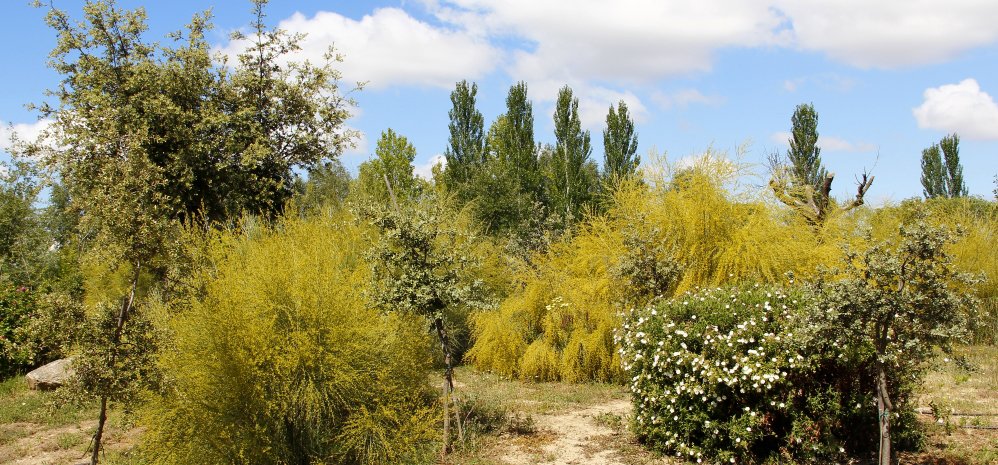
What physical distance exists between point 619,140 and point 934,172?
21.4 m

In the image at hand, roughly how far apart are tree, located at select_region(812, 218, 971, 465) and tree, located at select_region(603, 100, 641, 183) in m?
23.9

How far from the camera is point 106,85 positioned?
16391mm

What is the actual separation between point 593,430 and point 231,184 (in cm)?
1178

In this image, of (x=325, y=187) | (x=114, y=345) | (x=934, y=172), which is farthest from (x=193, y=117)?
(x=934, y=172)

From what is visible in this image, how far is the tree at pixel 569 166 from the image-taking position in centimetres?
2836

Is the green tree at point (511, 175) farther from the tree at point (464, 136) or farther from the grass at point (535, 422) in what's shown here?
the grass at point (535, 422)

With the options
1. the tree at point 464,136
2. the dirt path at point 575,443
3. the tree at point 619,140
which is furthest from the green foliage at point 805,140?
the dirt path at point 575,443

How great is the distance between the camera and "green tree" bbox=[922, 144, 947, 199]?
3897 cm

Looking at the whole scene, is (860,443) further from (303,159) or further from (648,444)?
(303,159)

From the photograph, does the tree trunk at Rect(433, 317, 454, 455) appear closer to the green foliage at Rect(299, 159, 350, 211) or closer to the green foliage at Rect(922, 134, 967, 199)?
the green foliage at Rect(299, 159, 350, 211)

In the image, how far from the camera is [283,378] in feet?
23.5

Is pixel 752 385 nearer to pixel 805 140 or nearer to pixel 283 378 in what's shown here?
pixel 283 378

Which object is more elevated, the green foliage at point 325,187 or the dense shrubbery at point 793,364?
the green foliage at point 325,187

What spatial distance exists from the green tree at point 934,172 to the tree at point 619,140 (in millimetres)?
20249
